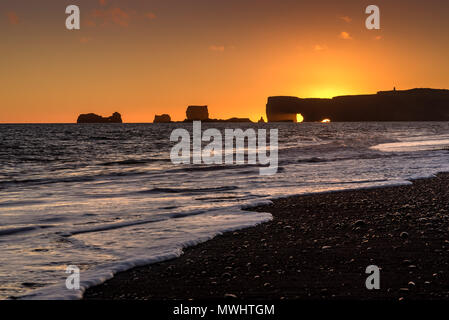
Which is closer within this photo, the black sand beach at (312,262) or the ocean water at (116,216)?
the black sand beach at (312,262)

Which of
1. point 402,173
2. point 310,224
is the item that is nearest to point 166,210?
point 310,224

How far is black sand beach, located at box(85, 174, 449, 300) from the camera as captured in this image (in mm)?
4754

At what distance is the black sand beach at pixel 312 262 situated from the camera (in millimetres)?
4754

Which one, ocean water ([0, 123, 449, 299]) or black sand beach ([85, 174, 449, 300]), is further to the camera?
ocean water ([0, 123, 449, 299])

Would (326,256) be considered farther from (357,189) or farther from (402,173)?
(402,173)

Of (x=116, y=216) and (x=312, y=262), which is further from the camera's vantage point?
(x=116, y=216)

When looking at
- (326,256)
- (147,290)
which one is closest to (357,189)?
(326,256)

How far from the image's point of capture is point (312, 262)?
5.77 m
